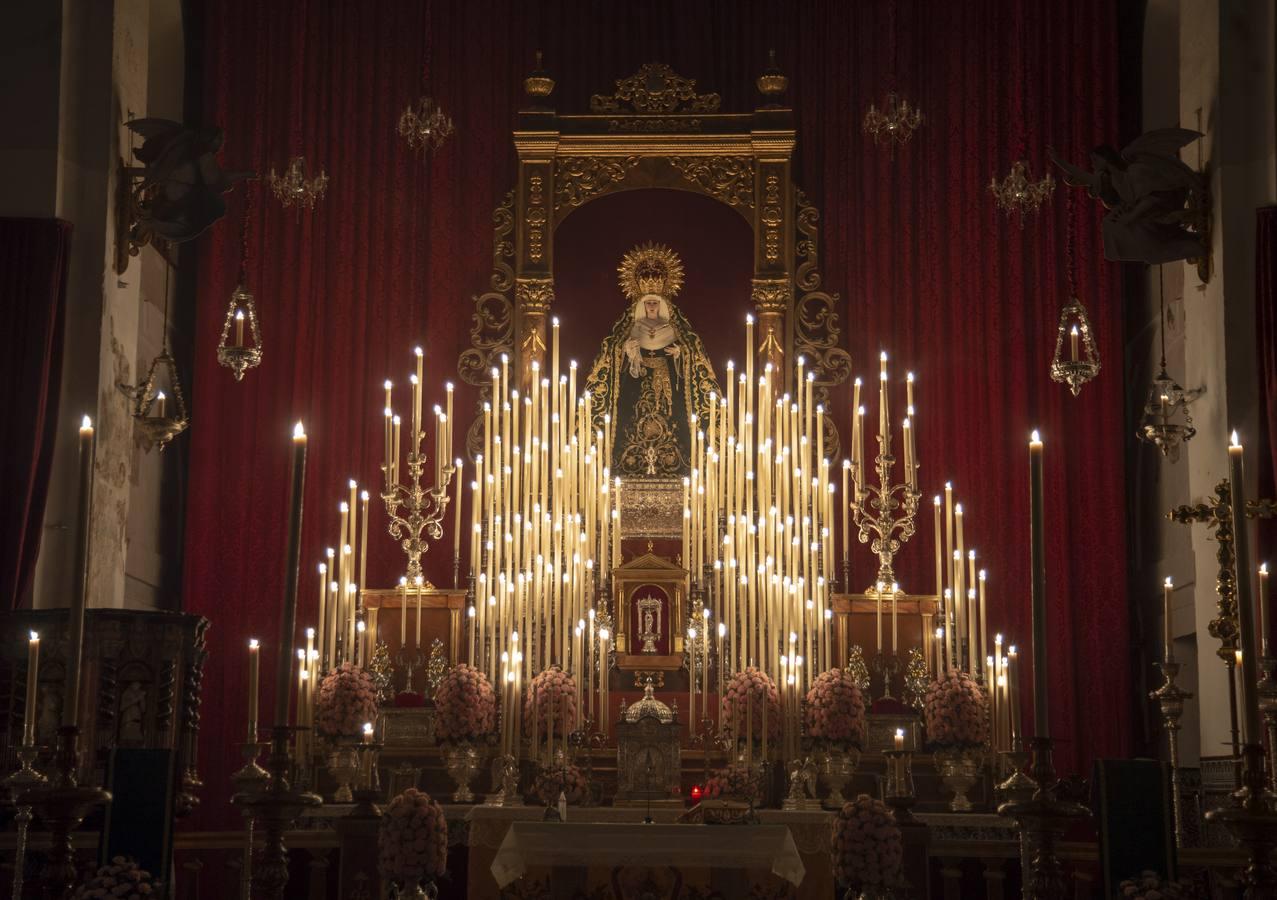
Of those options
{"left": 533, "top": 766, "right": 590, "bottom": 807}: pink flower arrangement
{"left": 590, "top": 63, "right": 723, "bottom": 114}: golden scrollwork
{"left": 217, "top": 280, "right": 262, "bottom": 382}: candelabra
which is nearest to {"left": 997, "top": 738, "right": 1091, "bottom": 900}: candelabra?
{"left": 533, "top": 766, "right": 590, "bottom": 807}: pink flower arrangement

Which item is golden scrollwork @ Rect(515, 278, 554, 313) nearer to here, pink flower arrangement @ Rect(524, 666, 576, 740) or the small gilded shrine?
pink flower arrangement @ Rect(524, 666, 576, 740)

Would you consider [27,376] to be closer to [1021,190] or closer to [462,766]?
[462,766]

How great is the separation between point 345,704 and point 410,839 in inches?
94.3

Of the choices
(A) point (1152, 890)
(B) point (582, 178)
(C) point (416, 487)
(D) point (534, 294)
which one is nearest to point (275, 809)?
(A) point (1152, 890)

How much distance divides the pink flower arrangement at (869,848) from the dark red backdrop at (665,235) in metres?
4.79

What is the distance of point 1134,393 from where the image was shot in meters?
10.5

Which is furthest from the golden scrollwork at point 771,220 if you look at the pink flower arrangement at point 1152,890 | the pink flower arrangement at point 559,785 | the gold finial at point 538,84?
the pink flower arrangement at point 1152,890

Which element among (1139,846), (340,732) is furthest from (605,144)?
(1139,846)

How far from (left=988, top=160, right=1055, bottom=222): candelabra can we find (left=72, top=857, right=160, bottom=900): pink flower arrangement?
24.5 feet

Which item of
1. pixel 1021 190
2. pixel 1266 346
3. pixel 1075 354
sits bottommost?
pixel 1266 346

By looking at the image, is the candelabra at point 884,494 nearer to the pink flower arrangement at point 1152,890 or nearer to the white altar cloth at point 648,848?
the white altar cloth at point 648,848

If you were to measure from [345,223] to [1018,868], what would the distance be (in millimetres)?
6097

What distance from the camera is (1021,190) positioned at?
10.6m

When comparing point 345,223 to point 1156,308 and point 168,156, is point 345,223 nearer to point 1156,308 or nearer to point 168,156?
point 168,156
